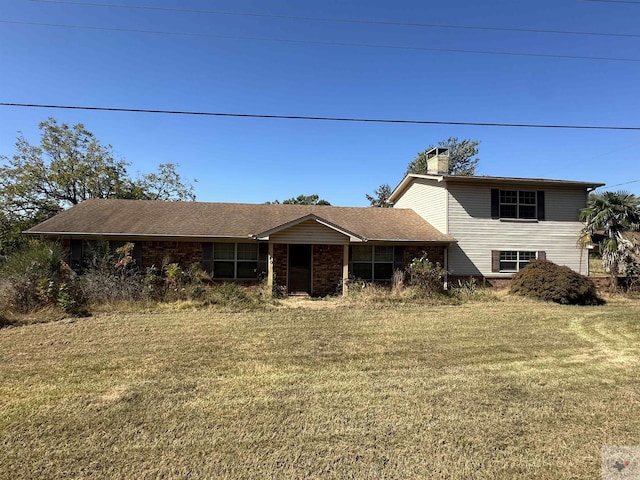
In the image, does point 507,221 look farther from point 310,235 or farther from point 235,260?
point 235,260

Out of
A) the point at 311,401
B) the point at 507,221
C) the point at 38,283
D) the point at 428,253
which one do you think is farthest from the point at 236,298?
the point at 507,221

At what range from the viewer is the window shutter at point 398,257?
14.7 metres

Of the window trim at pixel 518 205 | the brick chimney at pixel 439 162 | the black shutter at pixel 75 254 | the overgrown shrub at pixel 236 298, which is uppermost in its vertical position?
the brick chimney at pixel 439 162

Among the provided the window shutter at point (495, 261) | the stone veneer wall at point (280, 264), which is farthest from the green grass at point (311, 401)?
the window shutter at point (495, 261)

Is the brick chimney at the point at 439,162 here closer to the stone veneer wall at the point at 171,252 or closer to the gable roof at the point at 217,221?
the gable roof at the point at 217,221

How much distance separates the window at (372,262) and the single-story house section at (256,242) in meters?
0.04

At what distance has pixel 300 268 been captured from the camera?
14.3 meters

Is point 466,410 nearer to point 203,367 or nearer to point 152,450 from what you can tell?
point 152,450

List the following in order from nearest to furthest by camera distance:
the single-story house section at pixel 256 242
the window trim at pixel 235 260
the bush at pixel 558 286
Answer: the bush at pixel 558 286 → the single-story house section at pixel 256 242 → the window trim at pixel 235 260

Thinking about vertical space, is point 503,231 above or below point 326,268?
above

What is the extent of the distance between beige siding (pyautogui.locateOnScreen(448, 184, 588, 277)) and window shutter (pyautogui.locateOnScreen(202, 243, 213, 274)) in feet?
32.8

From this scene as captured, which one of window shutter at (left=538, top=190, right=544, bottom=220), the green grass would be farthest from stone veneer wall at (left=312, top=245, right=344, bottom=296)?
window shutter at (left=538, top=190, right=544, bottom=220)

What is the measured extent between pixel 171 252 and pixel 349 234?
6.93 metres

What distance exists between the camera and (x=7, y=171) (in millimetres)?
24859
